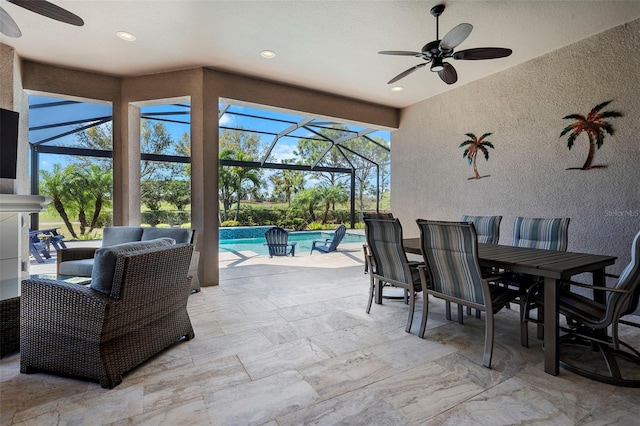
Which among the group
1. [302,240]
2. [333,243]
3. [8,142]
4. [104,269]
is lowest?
[302,240]

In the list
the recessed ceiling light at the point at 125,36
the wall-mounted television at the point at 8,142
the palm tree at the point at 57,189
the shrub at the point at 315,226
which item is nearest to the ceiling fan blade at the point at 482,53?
the recessed ceiling light at the point at 125,36

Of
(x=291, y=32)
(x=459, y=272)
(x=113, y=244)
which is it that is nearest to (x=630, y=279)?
(x=459, y=272)

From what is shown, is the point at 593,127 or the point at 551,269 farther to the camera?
the point at 593,127

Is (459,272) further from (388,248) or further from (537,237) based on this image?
(537,237)

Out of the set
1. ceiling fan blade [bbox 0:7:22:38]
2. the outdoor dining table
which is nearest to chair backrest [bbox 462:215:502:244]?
the outdoor dining table

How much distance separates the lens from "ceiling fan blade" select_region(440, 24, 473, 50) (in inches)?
98.7

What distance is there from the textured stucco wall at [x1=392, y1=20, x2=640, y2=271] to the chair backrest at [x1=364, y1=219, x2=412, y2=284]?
8.23 feet

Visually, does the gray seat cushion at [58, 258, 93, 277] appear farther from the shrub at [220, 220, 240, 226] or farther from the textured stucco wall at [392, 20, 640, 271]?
the shrub at [220, 220, 240, 226]

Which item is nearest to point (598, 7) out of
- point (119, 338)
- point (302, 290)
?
point (302, 290)

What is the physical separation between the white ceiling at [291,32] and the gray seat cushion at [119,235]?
2.33 m

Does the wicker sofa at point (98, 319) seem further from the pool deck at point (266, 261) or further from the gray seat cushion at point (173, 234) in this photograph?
the pool deck at point (266, 261)

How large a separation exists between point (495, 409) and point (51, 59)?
6121mm

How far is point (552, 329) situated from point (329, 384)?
1582 millimetres

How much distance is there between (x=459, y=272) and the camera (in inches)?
94.2
